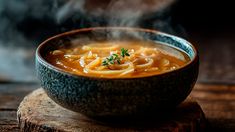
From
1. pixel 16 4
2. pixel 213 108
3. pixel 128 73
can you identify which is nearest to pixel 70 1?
pixel 16 4

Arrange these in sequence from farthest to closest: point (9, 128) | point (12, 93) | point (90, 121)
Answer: point (12, 93), point (9, 128), point (90, 121)

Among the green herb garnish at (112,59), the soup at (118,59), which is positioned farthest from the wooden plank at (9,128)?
the green herb garnish at (112,59)

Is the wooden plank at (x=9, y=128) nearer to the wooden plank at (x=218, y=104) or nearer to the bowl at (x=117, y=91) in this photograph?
the bowl at (x=117, y=91)

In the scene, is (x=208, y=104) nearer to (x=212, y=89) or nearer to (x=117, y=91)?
(x=212, y=89)

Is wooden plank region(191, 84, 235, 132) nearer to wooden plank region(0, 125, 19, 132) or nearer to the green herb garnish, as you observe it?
the green herb garnish

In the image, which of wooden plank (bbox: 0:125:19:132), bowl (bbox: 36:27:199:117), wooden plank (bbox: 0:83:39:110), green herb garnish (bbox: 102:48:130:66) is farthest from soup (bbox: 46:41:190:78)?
wooden plank (bbox: 0:83:39:110)

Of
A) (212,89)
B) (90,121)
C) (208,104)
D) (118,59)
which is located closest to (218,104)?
(208,104)
